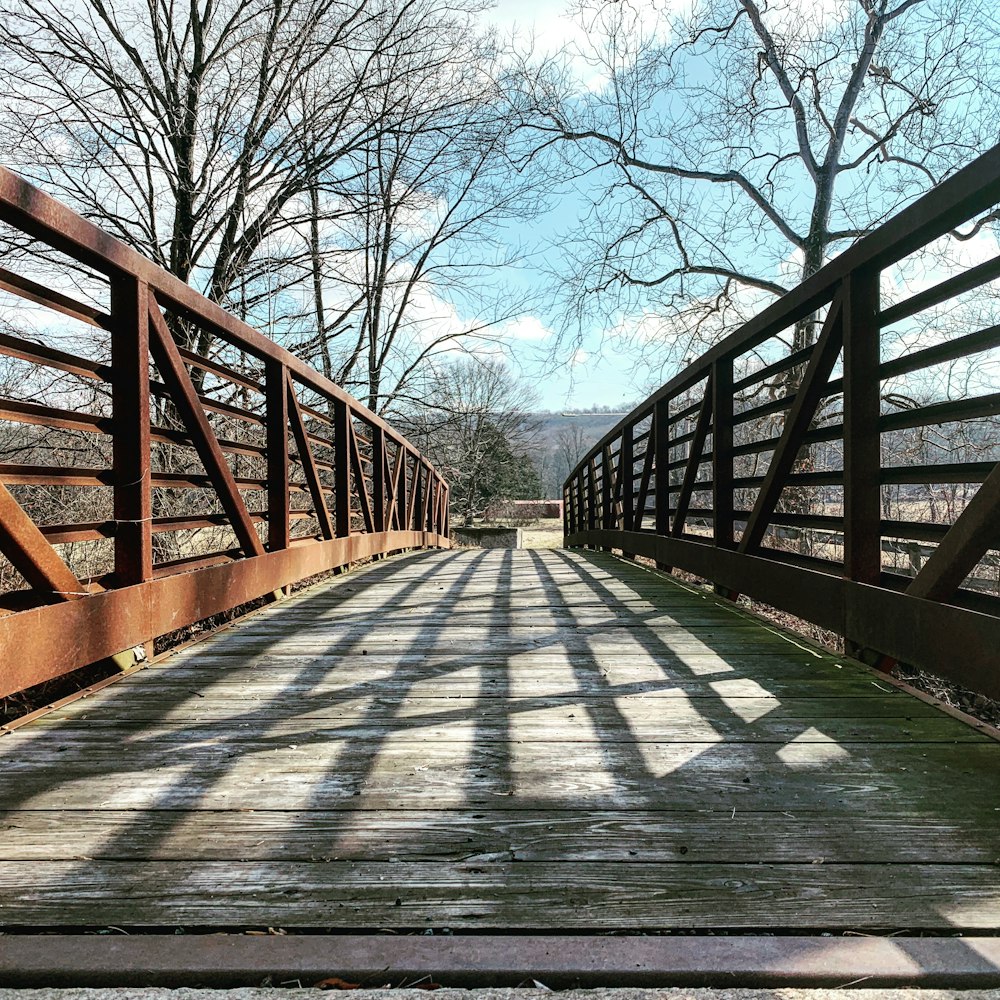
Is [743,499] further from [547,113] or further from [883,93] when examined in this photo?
[547,113]

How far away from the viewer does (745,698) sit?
1.82 m

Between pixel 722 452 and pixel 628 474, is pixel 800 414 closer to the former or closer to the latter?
pixel 722 452

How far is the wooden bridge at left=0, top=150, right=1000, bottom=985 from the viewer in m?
0.92

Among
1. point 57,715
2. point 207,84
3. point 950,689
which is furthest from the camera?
point 207,84

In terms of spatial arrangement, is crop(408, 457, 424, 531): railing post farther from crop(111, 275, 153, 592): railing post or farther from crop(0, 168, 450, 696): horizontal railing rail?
crop(111, 275, 153, 592): railing post

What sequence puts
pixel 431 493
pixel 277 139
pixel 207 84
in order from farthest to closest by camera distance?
pixel 431 493 → pixel 277 139 → pixel 207 84

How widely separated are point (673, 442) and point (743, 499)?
A: 826cm

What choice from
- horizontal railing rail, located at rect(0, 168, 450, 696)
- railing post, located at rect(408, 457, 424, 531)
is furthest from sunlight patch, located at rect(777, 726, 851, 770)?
railing post, located at rect(408, 457, 424, 531)

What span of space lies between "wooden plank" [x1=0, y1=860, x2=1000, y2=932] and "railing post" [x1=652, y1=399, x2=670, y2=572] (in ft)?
11.4

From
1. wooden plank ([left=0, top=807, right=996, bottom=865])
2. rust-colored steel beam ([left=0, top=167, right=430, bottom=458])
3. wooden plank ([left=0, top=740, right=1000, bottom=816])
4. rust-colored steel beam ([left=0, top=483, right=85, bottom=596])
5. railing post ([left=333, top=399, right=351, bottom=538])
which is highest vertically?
rust-colored steel beam ([left=0, top=167, right=430, bottom=458])

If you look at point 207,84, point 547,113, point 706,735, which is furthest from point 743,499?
point 706,735

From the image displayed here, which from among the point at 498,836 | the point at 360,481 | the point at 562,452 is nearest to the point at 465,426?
the point at 360,481

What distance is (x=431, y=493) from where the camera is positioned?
10.3 m

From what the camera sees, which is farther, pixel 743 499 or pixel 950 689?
pixel 743 499
